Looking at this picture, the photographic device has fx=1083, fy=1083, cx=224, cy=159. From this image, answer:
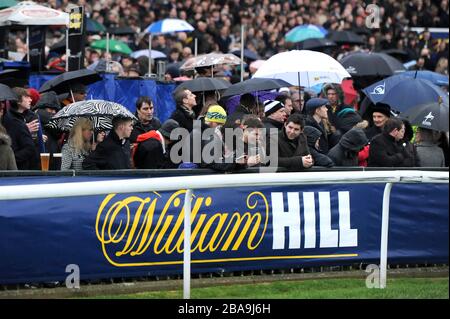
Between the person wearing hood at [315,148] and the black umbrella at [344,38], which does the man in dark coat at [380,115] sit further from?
the black umbrella at [344,38]

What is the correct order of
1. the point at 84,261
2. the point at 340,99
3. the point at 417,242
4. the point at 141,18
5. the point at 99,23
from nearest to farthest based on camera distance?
the point at 84,261 < the point at 417,242 < the point at 340,99 < the point at 99,23 < the point at 141,18

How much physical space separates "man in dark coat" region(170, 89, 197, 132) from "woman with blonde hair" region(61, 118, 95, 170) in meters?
1.92

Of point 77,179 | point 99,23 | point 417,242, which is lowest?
point 417,242

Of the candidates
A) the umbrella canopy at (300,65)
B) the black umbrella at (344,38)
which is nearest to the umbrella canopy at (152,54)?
the black umbrella at (344,38)

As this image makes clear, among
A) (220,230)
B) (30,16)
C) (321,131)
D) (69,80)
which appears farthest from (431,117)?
(30,16)

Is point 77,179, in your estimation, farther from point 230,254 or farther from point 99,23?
point 99,23

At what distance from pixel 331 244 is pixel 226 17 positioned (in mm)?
17842

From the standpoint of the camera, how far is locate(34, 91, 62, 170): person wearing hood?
11945mm

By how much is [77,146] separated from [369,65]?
7423mm

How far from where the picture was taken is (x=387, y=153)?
1155 centimetres

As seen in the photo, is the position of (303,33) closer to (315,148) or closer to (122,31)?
(122,31)

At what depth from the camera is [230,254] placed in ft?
31.7

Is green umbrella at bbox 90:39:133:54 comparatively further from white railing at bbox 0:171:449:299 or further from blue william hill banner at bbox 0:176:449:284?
white railing at bbox 0:171:449:299
